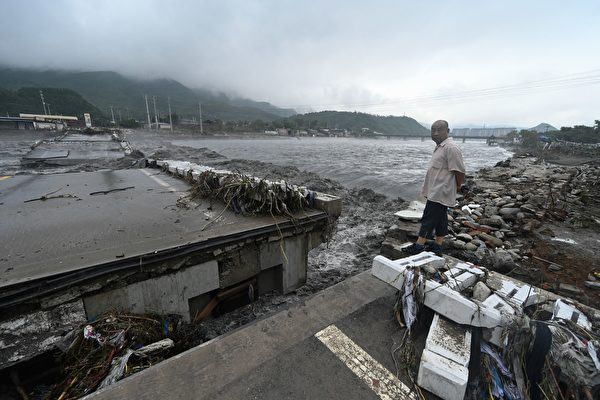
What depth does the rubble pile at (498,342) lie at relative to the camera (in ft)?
5.72

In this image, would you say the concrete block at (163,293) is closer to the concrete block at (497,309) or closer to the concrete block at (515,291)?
the concrete block at (497,309)

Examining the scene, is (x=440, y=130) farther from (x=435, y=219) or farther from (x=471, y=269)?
(x=471, y=269)

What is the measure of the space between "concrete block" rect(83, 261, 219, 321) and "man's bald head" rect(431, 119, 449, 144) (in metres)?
3.81

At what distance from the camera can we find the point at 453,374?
5.62 feet

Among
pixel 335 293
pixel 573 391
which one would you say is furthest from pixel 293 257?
pixel 573 391

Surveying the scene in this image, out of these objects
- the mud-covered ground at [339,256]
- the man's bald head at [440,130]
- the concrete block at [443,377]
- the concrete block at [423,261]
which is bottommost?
the mud-covered ground at [339,256]

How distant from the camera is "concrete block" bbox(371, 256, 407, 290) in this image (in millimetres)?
2551

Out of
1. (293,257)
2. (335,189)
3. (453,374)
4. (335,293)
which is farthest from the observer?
(335,189)

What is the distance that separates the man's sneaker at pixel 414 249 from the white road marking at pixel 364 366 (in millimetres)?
2516

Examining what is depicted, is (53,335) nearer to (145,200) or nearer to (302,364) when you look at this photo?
(302,364)

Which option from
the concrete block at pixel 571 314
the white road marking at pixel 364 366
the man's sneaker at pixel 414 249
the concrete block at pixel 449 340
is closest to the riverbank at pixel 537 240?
the man's sneaker at pixel 414 249

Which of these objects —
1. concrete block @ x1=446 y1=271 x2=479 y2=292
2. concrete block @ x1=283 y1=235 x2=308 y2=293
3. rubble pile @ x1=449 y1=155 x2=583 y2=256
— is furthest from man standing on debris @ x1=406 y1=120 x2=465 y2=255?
concrete block @ x1=283 y1=235 x2=308 y2=293

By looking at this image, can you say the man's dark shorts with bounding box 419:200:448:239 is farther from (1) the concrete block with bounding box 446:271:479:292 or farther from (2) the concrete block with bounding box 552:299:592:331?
(2) the concrete block with bounding box 552:299:592:331

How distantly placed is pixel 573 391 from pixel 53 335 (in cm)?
421
